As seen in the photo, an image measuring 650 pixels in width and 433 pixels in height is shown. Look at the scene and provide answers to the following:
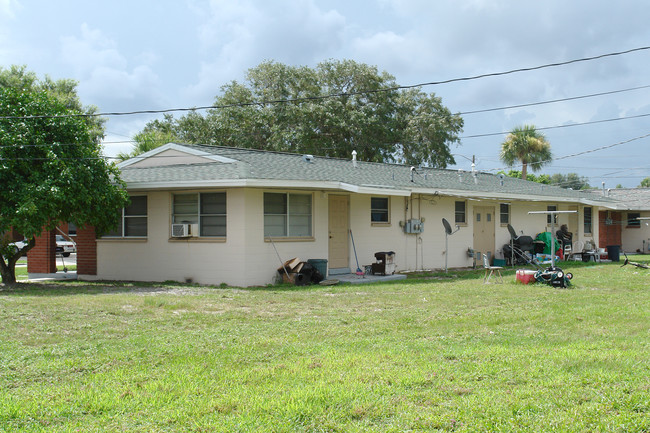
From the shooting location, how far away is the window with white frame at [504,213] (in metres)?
22.3

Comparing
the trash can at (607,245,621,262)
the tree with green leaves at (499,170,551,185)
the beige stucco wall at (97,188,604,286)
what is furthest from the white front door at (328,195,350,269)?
the tree with green leaves at (499,170,551,185)

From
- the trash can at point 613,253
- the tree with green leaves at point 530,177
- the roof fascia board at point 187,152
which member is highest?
the tree with green leaves at point 530,177

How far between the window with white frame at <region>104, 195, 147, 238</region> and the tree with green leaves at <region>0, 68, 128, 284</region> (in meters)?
1.16

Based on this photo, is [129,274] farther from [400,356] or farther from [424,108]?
[424,108]

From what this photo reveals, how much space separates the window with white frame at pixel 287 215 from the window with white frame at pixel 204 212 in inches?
44.3

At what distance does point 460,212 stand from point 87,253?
12134 mm

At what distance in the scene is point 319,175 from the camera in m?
16.3

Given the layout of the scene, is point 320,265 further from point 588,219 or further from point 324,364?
point 588,219

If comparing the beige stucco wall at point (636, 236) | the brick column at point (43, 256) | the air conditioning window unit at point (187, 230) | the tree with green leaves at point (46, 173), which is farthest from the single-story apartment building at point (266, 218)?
the beige stucco wall at point (636, 236)

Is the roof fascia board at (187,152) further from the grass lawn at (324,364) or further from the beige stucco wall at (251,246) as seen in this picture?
the grass lawn at (324,364)

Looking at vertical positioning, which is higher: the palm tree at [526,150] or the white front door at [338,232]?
the palm tree at [526,150]

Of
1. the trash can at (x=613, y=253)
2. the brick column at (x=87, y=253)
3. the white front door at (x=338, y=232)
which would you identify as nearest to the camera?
the white front door at (x=338, y=232)

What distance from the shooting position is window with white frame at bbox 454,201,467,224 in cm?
2052

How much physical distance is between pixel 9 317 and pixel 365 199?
34.9 feet
